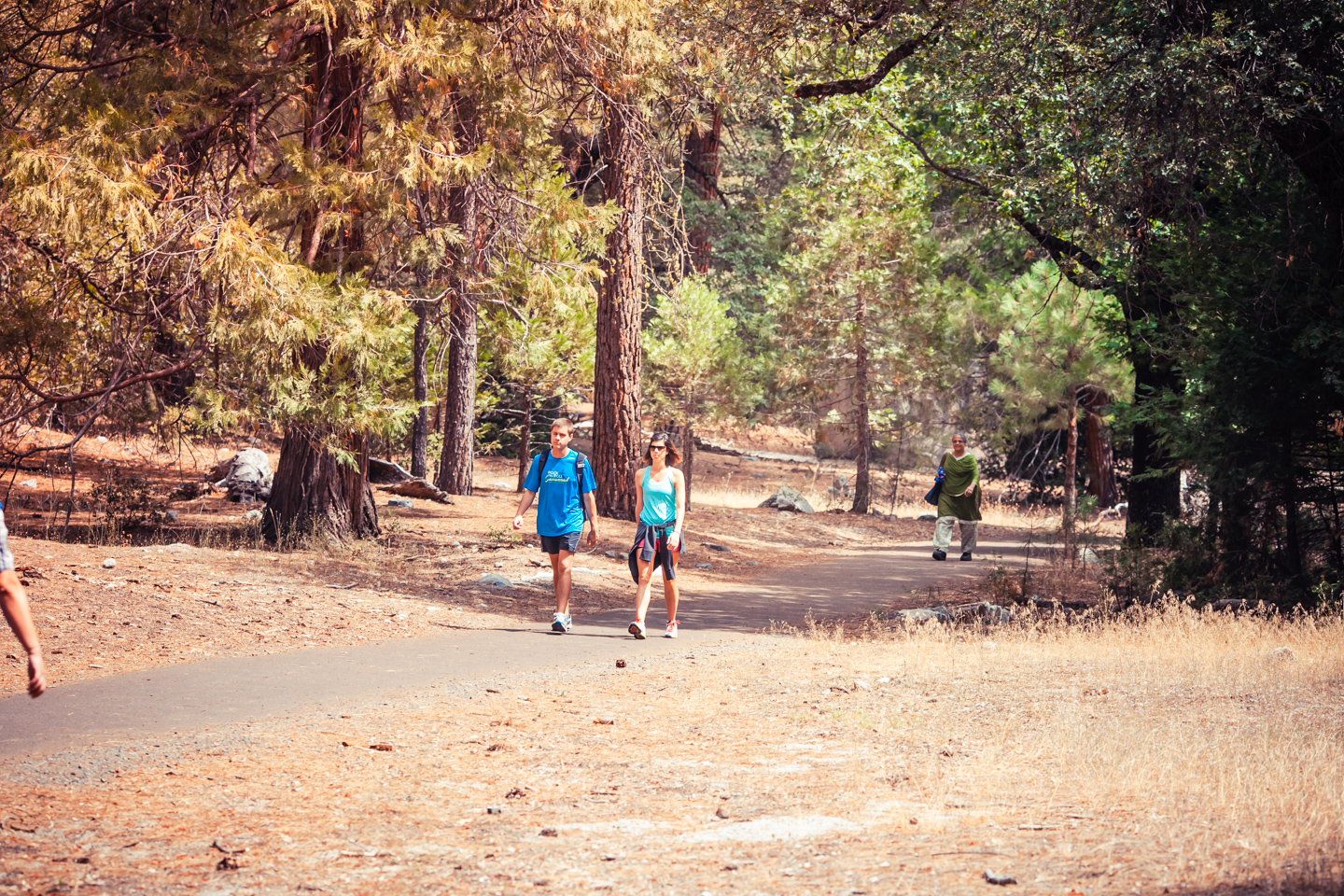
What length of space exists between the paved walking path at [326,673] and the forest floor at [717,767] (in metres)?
0.27

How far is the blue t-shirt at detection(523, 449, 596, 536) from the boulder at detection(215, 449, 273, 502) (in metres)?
10.6

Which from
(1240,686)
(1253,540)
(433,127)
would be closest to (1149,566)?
→ (1253,540)

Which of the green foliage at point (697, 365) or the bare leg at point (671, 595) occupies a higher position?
the green foliage at point (697, 365)

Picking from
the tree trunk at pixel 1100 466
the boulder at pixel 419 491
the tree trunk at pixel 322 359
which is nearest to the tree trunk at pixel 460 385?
the boulder at pixel 419 491

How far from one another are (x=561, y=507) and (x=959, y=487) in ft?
31.9

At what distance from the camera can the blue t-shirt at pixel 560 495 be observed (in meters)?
10.6

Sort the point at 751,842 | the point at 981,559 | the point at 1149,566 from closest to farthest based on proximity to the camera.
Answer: the point at 751,842
the point at 1149,566
the point at 981,559

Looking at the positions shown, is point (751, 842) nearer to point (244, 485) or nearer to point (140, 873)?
point (140, 873)

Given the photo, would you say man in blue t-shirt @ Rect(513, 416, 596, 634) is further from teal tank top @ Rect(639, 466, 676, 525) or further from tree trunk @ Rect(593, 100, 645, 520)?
tree trunk @ Rect(593, 100, 645, 520)

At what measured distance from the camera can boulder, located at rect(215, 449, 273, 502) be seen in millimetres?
19891

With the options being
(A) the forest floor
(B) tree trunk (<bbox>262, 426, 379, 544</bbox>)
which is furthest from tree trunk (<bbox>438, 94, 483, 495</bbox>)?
(A) the forest floor

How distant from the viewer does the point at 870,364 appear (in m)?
33.6

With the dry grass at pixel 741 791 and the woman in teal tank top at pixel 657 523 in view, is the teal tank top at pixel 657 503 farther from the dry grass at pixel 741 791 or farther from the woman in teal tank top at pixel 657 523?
the dry grass at pixel 741 791

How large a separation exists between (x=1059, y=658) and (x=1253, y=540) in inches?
163
